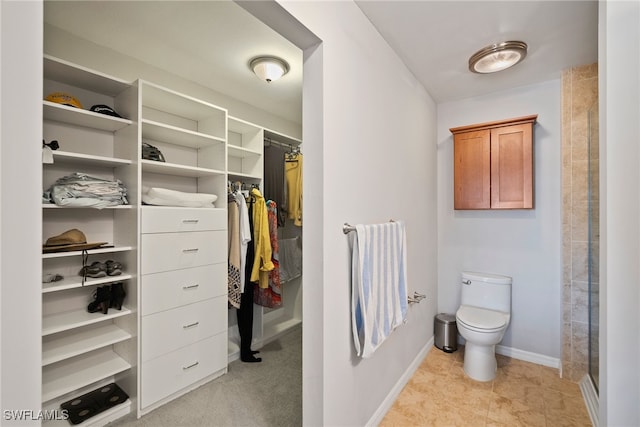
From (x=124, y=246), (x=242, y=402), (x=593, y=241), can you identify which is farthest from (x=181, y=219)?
(x=593, y=241)

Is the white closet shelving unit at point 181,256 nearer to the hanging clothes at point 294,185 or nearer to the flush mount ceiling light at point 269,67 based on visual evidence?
the flush mount ceiling light at point 269,67

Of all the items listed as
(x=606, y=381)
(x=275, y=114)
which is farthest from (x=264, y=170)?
(x=606, y=381)

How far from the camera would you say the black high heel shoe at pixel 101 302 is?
6.01ft

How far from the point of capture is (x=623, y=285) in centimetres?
111

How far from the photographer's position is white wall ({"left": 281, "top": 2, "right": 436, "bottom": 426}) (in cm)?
128

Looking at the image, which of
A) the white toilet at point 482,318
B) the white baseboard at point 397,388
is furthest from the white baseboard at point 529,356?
the white baseboard at point 397,388

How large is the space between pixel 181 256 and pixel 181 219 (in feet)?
0.89

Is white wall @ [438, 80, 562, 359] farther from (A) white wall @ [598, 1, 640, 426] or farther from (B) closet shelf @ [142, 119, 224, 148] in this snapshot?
(B) closet shelf @ [142, 119, 224, 148]

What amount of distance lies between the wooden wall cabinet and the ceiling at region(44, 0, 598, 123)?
42 centimetres

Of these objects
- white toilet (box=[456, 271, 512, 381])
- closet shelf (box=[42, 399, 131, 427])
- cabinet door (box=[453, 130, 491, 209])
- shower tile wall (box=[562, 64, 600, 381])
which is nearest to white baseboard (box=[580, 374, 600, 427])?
shower tile wall (box=[562, 64, 600, 381])

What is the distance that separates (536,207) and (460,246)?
71 centimetres

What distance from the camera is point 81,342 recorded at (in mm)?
1767

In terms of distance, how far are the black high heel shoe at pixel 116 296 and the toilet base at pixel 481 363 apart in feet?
8.51

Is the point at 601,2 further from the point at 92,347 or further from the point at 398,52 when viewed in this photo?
the point at 92,347
